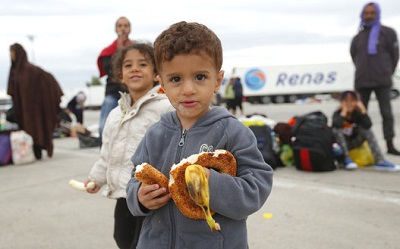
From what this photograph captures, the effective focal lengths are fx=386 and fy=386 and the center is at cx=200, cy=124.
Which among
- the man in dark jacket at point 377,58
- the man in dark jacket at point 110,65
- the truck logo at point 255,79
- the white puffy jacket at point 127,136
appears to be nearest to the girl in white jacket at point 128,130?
the white puffy jacket at point 127,136

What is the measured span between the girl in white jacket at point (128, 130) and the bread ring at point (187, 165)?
81cm

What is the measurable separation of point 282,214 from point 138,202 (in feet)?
6.98

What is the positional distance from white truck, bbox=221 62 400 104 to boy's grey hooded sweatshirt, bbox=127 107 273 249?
2851cm

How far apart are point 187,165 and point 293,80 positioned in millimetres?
30377

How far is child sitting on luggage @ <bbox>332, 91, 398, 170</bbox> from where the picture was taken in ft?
15.3

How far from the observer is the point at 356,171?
454 centimetres

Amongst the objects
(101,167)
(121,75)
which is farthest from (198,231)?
(121,75)

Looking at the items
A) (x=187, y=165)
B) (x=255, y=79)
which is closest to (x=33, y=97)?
(x=187, y=165)

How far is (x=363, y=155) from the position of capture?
4750 mm

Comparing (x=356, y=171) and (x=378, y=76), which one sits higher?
(x=378, y=76)

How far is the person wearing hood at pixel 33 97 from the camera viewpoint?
20.1 feet

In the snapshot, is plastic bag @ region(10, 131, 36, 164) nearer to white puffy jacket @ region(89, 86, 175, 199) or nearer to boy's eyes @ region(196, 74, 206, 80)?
white puffy jacket @ region(89, 86, 175, 199)

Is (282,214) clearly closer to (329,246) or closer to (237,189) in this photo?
(329,246)

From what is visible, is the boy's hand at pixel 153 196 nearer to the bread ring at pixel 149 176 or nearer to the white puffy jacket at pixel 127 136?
the bread ring at pixel 149 176
